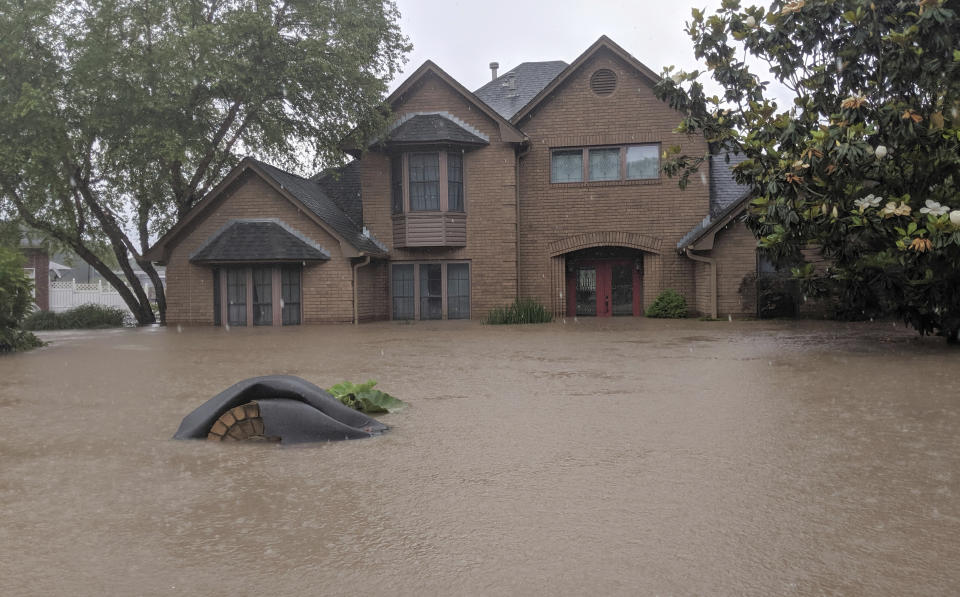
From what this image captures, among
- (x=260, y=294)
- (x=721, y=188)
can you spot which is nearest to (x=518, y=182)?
(x=721, y=188)

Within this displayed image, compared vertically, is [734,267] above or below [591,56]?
below

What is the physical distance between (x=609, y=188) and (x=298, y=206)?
32.0 ft

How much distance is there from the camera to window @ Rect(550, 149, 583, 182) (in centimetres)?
2398

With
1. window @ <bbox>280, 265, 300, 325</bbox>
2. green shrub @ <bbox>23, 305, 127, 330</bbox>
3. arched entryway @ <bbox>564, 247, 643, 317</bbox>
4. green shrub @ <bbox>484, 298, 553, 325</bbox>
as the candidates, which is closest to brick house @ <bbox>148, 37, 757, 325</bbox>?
window @ <bbox>280, 265, 300, 325</bbox>

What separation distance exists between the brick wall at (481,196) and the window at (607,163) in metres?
1.76

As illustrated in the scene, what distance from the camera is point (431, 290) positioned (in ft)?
79.3

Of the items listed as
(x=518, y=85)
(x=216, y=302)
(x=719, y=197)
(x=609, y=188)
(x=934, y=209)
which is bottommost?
(x=216, y=302)

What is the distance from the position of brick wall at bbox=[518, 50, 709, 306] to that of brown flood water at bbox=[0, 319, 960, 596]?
45.7 feet

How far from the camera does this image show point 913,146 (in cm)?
1156

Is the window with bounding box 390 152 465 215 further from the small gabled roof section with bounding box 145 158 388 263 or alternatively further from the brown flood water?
the brown flood water

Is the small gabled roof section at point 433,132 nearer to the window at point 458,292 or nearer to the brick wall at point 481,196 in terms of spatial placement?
the brick wall at point 481,196

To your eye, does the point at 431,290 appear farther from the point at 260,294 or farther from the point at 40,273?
the point at 40,273

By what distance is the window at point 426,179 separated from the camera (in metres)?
23.3

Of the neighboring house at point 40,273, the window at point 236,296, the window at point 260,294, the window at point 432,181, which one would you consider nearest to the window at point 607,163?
the window at point 432,181
